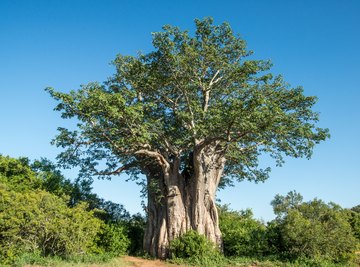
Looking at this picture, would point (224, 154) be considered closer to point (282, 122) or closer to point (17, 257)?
point (282, 122)

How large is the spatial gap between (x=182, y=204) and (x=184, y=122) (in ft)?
13.3

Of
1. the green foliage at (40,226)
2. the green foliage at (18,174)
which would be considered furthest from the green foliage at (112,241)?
the green foliage at (18,174)

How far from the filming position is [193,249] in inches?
600

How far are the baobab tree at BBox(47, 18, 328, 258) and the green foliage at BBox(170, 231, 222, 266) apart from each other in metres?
0.84

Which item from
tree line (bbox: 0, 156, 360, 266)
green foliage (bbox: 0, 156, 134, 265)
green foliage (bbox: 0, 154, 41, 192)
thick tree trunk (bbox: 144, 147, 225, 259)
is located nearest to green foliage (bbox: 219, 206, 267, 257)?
tree line (bbox: 0, 156, 360, 266)

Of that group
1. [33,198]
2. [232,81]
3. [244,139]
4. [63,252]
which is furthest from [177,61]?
[63,252]

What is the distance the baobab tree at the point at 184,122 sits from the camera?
14.9 m

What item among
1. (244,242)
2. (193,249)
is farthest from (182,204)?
(244,242)

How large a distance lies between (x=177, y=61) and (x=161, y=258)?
8956 mm

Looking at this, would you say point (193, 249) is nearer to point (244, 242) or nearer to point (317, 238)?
point (244, 242)

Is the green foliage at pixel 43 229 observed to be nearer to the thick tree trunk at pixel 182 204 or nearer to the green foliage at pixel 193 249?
the thick tree trunk at pixel 182 204

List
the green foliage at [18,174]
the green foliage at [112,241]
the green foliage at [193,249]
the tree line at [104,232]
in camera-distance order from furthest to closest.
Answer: the green foliage at [18,174] → the green foliage at [112,241] → the green foliage at [193,249] → the tree line at [104,232]

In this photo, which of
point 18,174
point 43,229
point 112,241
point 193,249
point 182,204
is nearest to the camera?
point 43,229

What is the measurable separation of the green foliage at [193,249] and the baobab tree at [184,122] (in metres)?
0.84
